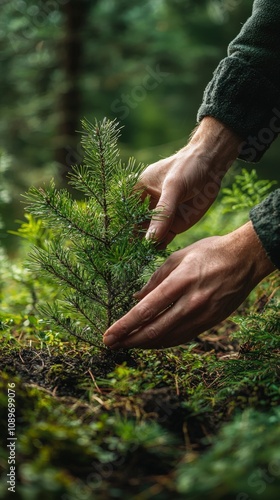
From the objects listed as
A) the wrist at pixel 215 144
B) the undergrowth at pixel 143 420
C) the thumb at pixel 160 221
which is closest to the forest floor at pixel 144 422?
the undergrowth at pixel 143 420

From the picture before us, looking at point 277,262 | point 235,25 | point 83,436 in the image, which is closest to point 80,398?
point 83,436

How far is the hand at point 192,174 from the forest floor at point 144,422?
0.60 meters

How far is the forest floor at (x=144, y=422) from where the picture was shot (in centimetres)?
109

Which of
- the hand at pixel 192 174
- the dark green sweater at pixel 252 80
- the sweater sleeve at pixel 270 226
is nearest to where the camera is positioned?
the sweater sleeve at pixel 270 226

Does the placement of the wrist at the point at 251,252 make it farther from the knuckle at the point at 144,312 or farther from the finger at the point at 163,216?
the knuckle at the point at 144,312

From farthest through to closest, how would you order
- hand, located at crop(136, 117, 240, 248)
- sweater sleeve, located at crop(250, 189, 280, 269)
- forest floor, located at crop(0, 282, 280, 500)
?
hand, located at crop(136, 117, 240, 248) < sweater sleeve, located at crop(250, 189, 280, 269) < forest floor, located at crop(0, 282, 280, 500)

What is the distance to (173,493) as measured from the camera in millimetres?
1137

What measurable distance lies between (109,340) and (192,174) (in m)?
0.88

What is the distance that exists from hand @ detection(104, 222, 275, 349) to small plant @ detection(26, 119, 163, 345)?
0.49 ft

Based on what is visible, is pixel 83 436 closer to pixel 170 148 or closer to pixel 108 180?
pixel 108 180

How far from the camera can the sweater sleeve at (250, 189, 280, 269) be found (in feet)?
5.92

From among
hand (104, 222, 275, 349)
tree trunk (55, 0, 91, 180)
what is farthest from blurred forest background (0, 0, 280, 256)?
hand (104, 222, 275, 349)

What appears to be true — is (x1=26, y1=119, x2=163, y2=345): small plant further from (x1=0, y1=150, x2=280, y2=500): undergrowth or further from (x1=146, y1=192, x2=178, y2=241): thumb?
(x1=0, y1=150, x2=280, y2=500): undergrowth

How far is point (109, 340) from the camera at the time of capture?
189 cm
